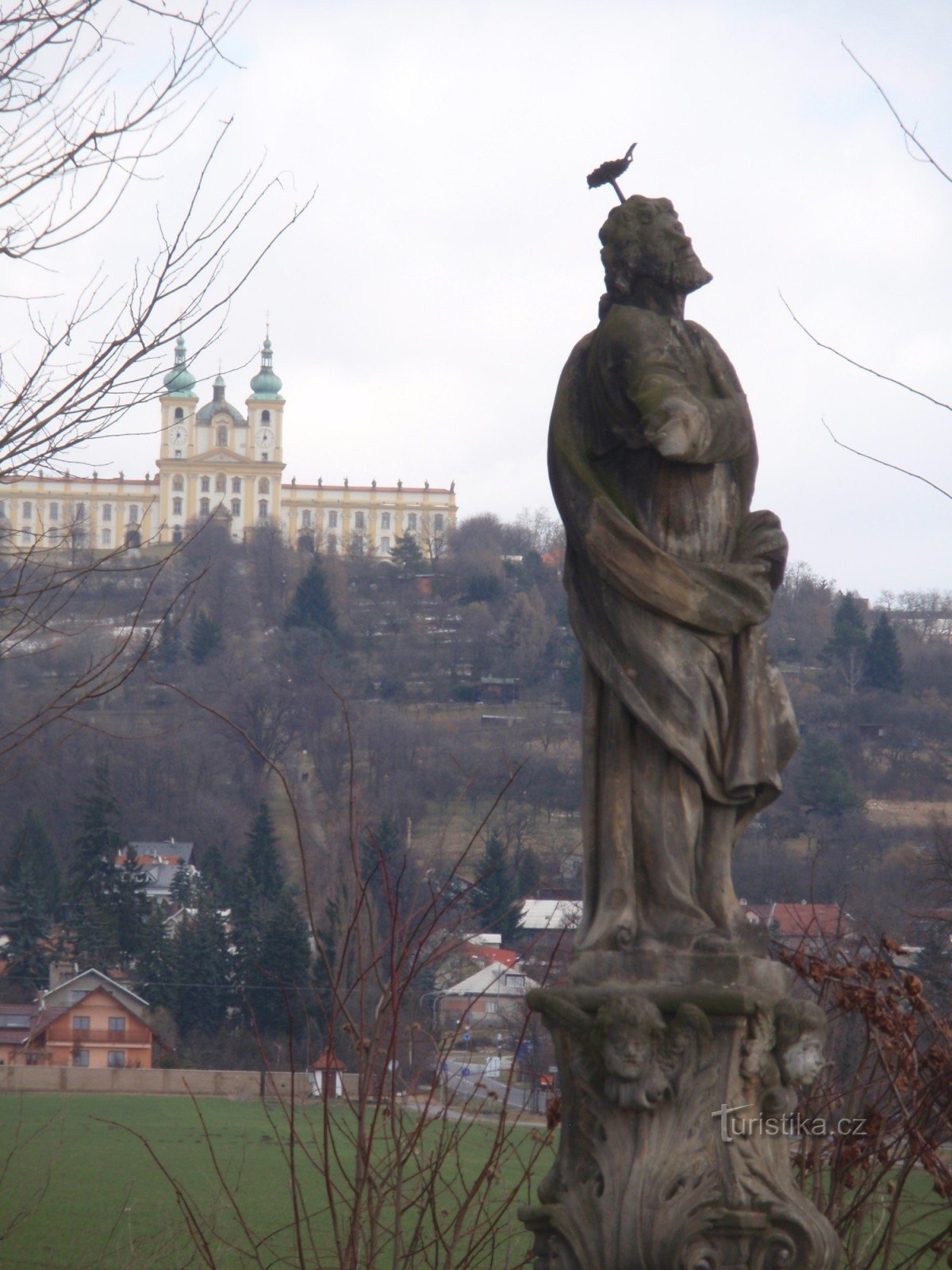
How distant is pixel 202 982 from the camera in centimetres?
4978

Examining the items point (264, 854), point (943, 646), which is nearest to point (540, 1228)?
point (264, 854)

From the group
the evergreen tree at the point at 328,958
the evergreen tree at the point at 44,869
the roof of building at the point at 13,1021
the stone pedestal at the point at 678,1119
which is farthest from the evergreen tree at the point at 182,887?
the stone pedestal at the point at 678,1119

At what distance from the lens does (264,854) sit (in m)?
61.8

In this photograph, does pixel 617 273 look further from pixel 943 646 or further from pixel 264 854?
pixel 943 646

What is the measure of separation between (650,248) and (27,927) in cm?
5367

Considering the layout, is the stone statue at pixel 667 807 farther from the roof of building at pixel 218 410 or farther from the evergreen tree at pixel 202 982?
the roof of building at pixel 218 410

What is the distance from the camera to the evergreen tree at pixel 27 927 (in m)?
50.6

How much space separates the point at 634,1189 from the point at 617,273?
85.1 inches

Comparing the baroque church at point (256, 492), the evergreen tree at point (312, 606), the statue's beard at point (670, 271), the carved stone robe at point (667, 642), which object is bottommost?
the carved stone robe at point (667, 642)

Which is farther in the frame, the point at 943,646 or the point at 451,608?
the point at 451,608

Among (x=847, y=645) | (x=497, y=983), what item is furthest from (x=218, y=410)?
(x=497, y=983)

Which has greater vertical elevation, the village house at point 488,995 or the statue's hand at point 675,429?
the statue's hand at point 675,429

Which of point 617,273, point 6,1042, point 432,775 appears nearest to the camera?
point 617,273

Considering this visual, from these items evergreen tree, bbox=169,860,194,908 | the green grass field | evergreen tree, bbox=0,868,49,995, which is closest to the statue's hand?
the green grass field
